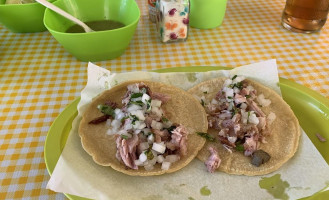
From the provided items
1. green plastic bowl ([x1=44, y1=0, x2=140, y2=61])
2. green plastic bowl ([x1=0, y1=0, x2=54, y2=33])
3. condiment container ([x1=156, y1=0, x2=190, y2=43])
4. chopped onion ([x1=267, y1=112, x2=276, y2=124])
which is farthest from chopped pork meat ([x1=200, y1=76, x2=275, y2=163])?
green plastic bowl ([x1=0, y1=0, x2=54, y2=33])

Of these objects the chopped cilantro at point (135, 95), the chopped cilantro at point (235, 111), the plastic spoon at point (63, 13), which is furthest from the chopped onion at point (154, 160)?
the plastic spoon at point (63, 13)

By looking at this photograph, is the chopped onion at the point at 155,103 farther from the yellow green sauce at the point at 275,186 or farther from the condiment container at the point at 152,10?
the condiment container at the point at 152,10

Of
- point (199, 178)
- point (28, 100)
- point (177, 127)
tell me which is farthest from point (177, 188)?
point (28, 100)

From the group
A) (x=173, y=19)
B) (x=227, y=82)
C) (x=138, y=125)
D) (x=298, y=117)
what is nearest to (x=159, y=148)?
(x=138, y=125)

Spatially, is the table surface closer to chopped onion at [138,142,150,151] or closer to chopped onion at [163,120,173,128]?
chopped onion at [138,142,150,151]

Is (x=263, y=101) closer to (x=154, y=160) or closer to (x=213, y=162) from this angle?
Answer: (x=213, y=162)
